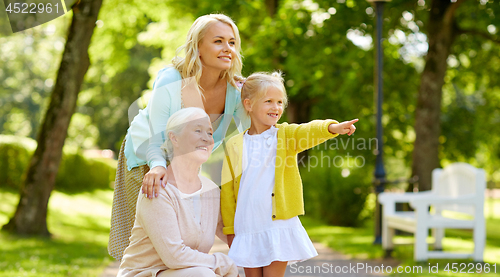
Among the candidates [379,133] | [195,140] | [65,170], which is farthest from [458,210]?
[65,170]

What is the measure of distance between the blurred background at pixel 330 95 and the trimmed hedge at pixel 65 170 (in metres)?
0.04

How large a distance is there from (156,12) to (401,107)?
8322mm

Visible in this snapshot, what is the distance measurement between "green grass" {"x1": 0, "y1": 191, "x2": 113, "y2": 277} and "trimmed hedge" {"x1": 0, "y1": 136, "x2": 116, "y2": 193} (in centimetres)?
83

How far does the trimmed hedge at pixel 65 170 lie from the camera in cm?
1444

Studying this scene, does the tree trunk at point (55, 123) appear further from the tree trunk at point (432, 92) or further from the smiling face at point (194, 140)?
the smiling face at point (194, 140)

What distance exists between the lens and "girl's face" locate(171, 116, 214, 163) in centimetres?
258

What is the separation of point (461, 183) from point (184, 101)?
198 inches

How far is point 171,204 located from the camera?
2.51 meters

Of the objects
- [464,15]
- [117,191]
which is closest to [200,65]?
[117,191]

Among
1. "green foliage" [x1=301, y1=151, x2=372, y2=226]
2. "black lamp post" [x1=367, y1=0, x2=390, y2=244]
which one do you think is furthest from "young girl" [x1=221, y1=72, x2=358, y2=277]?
"green foliage" [x1=301, y1=151, x2=372, y2=226]

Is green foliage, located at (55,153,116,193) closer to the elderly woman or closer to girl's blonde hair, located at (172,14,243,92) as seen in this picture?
girl's blonde hair, located at (172,14,243,92)

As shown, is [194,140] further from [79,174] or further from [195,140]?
[79,174]

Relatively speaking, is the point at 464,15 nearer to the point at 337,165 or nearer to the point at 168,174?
the point at 337,165

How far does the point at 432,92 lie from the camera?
33.1 ft
